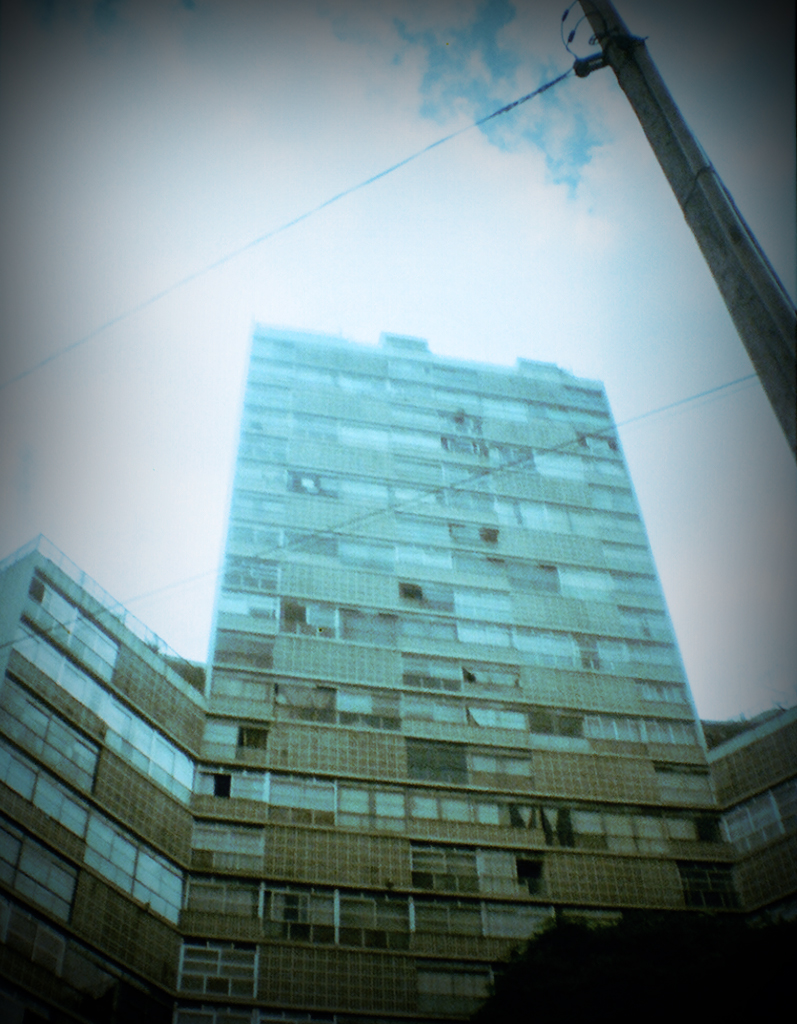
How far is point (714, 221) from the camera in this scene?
8938mm

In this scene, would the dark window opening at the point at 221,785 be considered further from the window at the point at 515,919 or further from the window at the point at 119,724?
the window at the point at 515,919

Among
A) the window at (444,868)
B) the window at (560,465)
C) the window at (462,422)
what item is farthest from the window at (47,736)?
the window at (560,465)

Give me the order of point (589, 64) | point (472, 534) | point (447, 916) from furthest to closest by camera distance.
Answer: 1. point (472, 534)
2. point (447, 916)
3. point (589, 64)

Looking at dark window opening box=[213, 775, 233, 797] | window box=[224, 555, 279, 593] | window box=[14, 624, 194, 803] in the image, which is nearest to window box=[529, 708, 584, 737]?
window box=[224, 555, 279, 593]

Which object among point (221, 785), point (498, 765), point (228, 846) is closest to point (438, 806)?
point (498, 765)

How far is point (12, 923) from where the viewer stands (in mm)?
18422

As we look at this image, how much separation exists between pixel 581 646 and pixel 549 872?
8902mm

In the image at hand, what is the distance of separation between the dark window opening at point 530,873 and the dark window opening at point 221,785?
8794mm

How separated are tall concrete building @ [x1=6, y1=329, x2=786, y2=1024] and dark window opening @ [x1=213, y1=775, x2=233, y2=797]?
0.33 feet

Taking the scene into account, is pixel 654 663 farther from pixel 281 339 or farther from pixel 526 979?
pixel 281 339

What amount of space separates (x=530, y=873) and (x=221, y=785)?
943cm

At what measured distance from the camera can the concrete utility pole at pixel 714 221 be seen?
7.76 meters

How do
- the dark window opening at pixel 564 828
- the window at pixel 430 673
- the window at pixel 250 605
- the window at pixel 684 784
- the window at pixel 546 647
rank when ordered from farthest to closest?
the window at pixel 546 647, the window at pixel 250 605, the window at pixel 430 673, the window at pixel 684 784, the dark window opening at pixel 564 828

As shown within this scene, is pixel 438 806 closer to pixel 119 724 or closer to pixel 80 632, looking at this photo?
pixel 119 724
